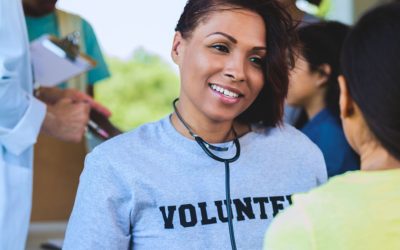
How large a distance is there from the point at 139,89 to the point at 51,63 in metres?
5.82

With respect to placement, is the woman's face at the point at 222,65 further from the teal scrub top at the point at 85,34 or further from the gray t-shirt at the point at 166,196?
the teal scrub top at the point at 85,34

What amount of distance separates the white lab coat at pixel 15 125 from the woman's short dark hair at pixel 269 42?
494 mm

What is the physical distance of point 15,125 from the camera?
1938 millimetres

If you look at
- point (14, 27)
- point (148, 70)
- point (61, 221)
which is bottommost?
point (148, 70)

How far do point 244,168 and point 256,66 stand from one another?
0.81 feet

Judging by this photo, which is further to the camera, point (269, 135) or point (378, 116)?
point (269, 135)

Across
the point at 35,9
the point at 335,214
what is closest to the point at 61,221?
the point at 35,9

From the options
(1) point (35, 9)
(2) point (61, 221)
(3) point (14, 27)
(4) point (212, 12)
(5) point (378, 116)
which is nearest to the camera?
(5) point (378, 116)

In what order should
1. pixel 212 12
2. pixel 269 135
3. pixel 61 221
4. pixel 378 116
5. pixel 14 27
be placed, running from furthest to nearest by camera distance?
pixel 61 221, pixel 14 27, pixel 269 135, pixel 212 12, pixel 378 116

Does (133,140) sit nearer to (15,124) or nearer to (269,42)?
(269,42)

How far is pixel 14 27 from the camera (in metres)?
1.86

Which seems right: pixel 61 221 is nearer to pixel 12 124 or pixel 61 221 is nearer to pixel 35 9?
pixel 35 9

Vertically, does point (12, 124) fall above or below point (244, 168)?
below

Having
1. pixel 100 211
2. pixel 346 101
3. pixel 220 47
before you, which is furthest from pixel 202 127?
pixel 346 101
